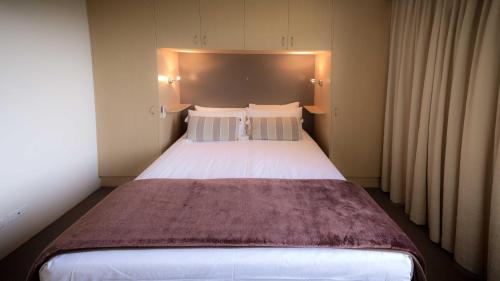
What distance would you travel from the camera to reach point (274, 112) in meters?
3.73

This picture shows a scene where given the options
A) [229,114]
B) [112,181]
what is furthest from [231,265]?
[112,181]

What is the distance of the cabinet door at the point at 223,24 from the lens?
3.35m

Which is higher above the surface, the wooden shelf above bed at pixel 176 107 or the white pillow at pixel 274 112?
the wooden shelf above bed at pixel 176 107

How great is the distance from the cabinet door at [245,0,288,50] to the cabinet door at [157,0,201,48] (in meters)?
0.50

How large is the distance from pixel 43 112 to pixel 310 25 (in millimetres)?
2463

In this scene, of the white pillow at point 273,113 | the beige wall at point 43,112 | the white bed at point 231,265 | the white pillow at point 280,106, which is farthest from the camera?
the white pillow at point 280,106

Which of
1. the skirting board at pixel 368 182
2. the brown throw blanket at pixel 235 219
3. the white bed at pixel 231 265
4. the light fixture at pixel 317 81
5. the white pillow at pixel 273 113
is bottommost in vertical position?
the skirting board at pixel 368 182

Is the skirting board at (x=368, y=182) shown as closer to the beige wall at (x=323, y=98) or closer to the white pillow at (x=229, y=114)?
the beige wall at (x=323, y=98)

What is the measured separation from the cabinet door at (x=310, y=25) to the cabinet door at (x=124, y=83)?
53.6 inches

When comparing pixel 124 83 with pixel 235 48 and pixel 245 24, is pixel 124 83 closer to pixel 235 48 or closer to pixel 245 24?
pixel 235 48

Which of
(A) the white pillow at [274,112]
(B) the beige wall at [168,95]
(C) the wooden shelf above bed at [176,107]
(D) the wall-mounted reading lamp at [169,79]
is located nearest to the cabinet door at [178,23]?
(B) the beige wall at [168,95]

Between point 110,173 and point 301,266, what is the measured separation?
108 inches

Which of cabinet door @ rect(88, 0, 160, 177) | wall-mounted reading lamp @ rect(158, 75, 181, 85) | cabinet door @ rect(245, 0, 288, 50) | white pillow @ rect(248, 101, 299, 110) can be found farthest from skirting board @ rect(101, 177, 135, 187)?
cabinet door @ rect(245, 0, 288, 50)

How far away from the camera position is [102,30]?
3.38 meters
